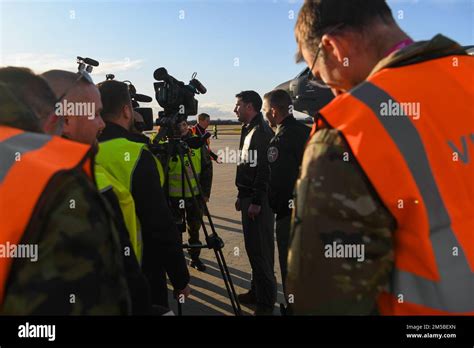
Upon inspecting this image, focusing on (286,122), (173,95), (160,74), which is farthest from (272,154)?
(160,74)

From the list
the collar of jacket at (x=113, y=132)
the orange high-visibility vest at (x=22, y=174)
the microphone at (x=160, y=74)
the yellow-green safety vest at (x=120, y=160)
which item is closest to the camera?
the orange high-visibility vest at (x=22, y=174)

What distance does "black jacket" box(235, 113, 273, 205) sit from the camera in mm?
4148

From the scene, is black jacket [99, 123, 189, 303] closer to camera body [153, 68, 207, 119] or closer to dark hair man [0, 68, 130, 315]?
camera body [153, 68, 207, 119]

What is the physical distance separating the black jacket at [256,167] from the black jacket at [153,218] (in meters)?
1.76

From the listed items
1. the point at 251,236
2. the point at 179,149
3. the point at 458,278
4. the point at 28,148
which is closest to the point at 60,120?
the point at 28,148

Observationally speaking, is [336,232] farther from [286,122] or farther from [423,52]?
[286,122]

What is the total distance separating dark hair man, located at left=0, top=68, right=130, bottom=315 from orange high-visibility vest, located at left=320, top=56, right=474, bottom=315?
64cm

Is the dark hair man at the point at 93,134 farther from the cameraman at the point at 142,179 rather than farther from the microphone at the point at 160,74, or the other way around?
the microphone at the point at 160,74

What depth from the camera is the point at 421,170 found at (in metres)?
0.96

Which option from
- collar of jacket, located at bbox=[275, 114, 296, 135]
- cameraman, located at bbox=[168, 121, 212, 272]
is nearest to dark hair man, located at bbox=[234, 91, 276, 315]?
collar of jacket, located at bbox=[275, 114, 296, 135]

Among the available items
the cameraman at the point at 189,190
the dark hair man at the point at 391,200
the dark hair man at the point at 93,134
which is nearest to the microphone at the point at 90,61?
the dark hair man at the point at 93,134

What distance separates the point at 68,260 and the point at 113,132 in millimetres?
1585

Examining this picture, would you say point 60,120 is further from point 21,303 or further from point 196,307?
point 196,307

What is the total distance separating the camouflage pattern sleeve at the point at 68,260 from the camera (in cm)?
92
